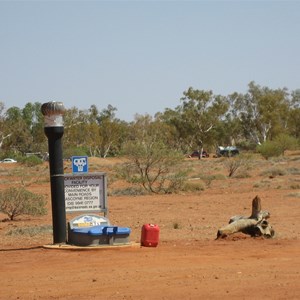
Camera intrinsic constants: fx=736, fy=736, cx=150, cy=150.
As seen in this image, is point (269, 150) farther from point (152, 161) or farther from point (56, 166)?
point (56, 166)

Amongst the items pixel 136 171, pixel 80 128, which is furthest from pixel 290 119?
pixel 136 171

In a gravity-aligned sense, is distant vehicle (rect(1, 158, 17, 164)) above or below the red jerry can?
above

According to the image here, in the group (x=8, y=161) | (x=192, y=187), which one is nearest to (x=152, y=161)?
(x=192, y=187)

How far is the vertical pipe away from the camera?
14742 millimetres

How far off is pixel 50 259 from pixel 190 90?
8354cm

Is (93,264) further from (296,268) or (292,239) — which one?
(292,239)

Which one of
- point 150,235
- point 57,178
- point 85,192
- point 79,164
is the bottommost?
point 150,235

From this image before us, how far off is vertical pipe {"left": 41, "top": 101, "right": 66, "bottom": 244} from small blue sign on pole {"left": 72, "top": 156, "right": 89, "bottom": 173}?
819 millimetres

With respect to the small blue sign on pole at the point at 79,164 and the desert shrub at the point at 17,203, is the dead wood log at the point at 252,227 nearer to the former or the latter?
the small blue sign on pole at the point at 79,164

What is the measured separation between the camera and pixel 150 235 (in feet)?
46.1

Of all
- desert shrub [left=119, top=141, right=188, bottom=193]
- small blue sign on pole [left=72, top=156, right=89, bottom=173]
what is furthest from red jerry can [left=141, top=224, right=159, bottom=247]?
desert shrub [left=119, top=141, right=188, bottom=193]

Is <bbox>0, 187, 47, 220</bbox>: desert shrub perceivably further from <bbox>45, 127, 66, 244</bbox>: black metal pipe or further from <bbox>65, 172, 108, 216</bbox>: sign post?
<bbox>45, 127, 66, 244</bbox>: black metal pipe

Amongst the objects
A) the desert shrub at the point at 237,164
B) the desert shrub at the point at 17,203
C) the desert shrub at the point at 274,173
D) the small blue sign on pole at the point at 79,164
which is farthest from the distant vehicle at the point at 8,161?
the small blue sign on pole at the point at 79,164

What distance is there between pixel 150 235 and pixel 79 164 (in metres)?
2.59
